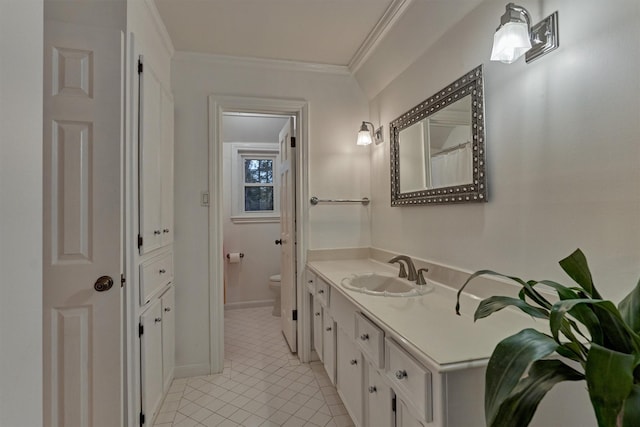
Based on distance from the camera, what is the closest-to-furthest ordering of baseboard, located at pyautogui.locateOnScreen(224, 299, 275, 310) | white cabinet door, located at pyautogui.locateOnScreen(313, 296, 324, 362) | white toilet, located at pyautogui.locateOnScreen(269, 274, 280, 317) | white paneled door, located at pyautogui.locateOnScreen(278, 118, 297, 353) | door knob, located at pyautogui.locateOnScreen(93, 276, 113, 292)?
door knob, located at pyautogui.locateOnScreen(93, 276, 113, 292)
white cabinet door, located at pyautogui.locateOnScreen(313, 296, 324, 362)
white paneled door, located at pyautogui.locateOnScreen(278, 118, 297, 353)
white toilet, located at pyautogui.locateOnScreen(269, 274, 280, 317)
baseboard, located at pyautogui.locateOnScreen(224, 299, 275, 310)

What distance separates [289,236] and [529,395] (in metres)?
2.19

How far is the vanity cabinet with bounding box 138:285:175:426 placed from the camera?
1.61 meters

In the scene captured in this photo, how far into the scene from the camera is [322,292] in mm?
2049

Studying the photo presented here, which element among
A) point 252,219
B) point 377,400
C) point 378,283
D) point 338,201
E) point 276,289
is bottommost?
point 276,289

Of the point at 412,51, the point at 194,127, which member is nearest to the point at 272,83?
the point at 194,127

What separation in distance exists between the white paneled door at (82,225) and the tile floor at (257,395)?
684mm

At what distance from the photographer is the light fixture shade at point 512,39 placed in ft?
3.39

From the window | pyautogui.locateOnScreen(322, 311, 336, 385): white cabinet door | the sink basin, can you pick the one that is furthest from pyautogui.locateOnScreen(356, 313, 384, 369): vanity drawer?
the window

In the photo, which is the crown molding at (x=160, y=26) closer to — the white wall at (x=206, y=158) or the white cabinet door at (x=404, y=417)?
the white wall at (x=206, y=158)

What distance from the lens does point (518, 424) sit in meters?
0.57

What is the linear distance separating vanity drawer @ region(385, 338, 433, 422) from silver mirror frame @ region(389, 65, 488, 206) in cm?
75

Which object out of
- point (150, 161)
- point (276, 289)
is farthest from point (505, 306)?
point (276, 289)

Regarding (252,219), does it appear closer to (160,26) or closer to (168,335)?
(168,335)
